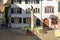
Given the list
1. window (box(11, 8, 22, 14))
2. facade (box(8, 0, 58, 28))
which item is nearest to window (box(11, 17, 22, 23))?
facade (box(8, 0, 58, 28))

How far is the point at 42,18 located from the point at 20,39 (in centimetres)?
2582

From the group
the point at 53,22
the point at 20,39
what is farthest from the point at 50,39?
the point at 53,22

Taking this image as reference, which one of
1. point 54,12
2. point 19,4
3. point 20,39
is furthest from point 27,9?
point 20,39

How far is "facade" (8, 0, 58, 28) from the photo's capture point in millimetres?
51491

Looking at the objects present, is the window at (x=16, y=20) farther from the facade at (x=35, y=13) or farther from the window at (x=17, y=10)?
the window at (x=17, y=10)

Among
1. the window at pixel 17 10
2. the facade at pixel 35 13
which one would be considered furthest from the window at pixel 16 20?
the window at pixel 17 10

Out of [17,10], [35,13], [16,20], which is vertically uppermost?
[17,10]

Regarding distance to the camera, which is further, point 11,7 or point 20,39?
point 11,7

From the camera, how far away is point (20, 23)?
51.8 meters

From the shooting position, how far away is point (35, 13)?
171 feet

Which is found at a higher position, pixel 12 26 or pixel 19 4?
pixel 19 4

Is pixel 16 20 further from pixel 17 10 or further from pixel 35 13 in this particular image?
pixel 35 13

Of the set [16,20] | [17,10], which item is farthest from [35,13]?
[16,20]

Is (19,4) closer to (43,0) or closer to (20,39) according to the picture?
(43,0)
